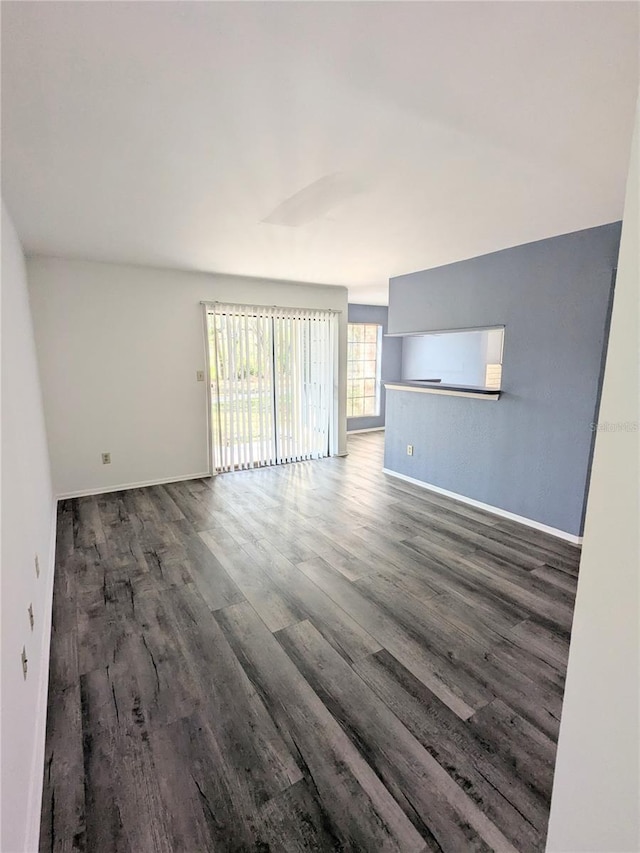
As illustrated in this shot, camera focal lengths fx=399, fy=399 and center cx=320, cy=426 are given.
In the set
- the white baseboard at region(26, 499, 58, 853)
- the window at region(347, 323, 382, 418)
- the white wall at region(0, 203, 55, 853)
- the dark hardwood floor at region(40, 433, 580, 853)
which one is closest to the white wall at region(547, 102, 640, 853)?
the dark hardwood floor at region(40, 433, 580, 853)

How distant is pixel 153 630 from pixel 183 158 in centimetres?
243

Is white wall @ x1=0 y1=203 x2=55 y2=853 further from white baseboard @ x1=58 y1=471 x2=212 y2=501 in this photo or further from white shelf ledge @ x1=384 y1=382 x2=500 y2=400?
white shelf ledge @ x1=384 y1=382 x2=500 y2=400

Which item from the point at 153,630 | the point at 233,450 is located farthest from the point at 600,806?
the point at 233,450

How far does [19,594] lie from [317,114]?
86.8 inches

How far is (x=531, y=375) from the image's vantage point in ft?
11.2

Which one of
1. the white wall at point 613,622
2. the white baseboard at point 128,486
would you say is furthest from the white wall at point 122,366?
the white wall at point 613,622

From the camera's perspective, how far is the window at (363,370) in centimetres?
746

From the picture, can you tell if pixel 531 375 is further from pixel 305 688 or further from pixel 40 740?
pixel 40 740

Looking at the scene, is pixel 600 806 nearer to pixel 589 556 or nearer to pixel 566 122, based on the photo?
pixel 589 556

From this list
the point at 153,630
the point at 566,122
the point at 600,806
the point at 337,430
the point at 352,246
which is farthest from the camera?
the point at 337,430

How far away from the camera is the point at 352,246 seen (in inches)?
135

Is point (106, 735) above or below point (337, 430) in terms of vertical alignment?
below

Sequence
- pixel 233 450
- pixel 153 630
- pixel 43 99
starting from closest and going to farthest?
pixel 43 99
pixel 153 630
pixel 233 450

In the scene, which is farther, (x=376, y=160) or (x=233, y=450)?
(x=233, y=450)
